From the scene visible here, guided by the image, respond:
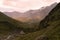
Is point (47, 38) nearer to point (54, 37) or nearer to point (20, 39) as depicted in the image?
point (54, 37)

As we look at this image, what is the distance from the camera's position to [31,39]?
14712 cm

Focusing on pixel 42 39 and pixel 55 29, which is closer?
pixel 42 39

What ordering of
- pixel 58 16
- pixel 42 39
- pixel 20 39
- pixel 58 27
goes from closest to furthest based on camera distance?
pixel 42 39 < pixel 58 27 < pixel 20 39 < pixel 58 16

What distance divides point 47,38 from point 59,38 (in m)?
8.16

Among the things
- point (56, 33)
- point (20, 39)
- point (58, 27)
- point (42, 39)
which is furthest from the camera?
point (20, 39)

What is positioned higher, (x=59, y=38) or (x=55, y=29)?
(x=55, y=29)

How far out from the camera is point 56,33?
136375mm

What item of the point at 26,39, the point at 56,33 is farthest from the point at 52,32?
the point at 26,39

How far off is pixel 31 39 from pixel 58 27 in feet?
76.4

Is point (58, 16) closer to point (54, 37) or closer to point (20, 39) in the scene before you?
point (20, 39)

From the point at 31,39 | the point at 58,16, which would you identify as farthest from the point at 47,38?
the point at 58,16

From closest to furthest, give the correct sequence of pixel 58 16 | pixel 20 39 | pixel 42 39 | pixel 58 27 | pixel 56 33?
1. pixel 42 39
2. pixel 56 33
3. pixel 58 27
4. pixel 20 39
5. pixel 58 16

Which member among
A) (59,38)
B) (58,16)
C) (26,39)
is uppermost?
(58,16)

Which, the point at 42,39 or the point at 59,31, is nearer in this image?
the point at 42,39
